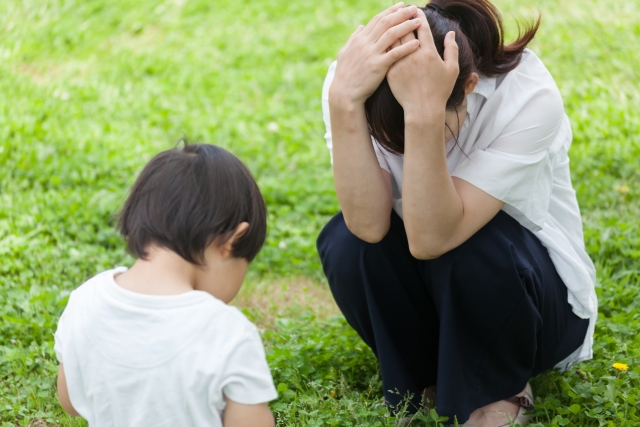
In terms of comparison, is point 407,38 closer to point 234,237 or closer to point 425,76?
point 425,76

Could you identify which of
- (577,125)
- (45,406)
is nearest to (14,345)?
(45,406)

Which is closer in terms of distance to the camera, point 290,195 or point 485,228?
point 485,228

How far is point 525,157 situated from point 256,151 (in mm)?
2546

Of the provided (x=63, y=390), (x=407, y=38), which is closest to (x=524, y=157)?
(x=407, y=38)

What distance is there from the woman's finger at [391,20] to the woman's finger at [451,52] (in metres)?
0.11

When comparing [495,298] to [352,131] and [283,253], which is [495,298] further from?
[283,253]

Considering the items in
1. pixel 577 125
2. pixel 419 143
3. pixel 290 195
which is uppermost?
pixel 419 143

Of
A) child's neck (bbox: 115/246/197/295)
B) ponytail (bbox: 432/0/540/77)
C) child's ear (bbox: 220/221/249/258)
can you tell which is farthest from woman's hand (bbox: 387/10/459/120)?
child's neck (bbox: 115/246/197/295)

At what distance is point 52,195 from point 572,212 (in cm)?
244

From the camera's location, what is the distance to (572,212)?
90.9 inches

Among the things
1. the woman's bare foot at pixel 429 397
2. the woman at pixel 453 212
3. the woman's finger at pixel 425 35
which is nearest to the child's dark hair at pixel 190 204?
the woman at pixel 453 212

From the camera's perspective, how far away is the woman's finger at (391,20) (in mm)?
1851

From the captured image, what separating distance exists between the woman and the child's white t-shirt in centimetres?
64

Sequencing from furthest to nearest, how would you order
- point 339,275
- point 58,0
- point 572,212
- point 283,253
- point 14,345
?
point 58,0
point 283,253
point 14,345
point 572,212
point 339,275
